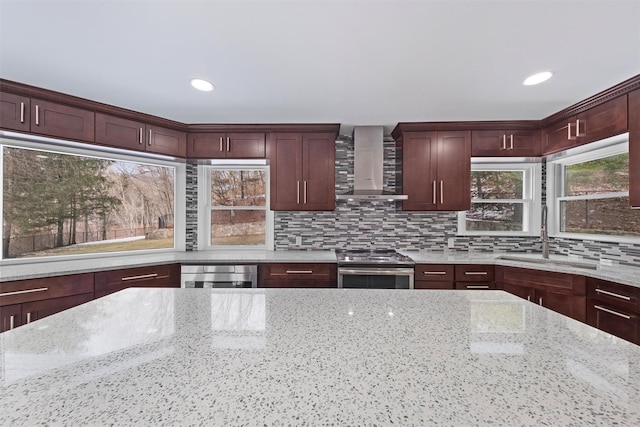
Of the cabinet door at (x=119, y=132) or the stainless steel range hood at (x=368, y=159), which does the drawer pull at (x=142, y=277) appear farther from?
the stainless steel range hood at (x=368, y=159)

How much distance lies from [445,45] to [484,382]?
173 cm

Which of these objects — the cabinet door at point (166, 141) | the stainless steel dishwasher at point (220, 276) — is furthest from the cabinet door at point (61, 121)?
the stainless steel dishwasher at point (220, 276)

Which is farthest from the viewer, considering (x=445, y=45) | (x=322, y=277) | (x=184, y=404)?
(x=322, y=277)

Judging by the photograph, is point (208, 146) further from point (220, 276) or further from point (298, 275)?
point (298, 275)

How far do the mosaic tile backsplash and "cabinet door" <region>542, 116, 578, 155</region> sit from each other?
3.64 ft

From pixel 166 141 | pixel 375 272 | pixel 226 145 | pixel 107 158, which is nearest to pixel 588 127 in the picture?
pixel 375 272

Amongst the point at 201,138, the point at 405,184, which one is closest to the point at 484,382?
the point at 405,184

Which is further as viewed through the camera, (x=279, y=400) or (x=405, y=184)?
(x=405, y=184)

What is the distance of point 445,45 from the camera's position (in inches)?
63.8

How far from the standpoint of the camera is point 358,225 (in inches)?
131

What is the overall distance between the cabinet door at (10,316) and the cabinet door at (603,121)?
4655 mm

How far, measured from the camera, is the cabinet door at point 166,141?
9.23ft

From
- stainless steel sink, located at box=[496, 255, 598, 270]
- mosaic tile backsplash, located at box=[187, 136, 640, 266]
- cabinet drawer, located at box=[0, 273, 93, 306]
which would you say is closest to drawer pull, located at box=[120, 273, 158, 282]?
cabinet drawer, located at box=[0, 273, 93, 306]

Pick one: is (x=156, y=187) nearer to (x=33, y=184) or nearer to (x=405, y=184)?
(x=33, y=184)
